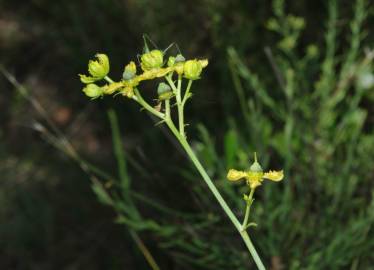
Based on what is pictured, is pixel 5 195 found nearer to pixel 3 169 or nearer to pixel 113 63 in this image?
pixel 3 169

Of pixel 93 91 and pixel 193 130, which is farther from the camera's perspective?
pixel 193 130

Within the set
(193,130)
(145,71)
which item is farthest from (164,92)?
(193,130)

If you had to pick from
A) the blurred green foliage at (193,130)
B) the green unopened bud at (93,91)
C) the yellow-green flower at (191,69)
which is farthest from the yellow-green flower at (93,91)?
the blurred green foliage at (193,130)

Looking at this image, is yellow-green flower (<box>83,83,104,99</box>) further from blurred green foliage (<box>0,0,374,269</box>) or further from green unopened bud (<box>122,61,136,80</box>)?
blurred green foliage (<box>0,0,374,269</box>)

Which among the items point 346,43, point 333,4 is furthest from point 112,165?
point 333,4

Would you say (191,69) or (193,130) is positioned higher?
(193,130)

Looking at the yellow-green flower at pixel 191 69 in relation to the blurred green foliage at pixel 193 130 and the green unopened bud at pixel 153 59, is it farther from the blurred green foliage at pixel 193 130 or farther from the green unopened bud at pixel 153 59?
the blurred green foliage at pixel 193 130

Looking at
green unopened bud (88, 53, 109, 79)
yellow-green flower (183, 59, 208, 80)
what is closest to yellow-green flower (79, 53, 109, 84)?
green unopened bud (88, 53, 109, 79)

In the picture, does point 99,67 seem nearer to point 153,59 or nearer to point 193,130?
point 153,59
